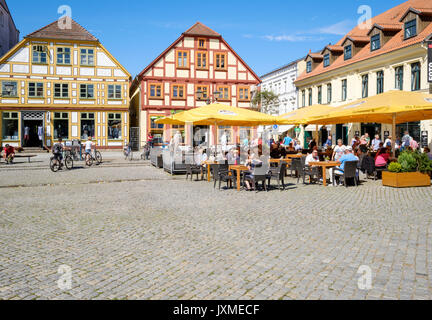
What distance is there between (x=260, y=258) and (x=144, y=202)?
5247 millimetres

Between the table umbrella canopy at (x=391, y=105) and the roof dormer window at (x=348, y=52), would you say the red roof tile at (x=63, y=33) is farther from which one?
the table umbrella canopy at (x=391, y=105)

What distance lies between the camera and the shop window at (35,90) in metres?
35.9

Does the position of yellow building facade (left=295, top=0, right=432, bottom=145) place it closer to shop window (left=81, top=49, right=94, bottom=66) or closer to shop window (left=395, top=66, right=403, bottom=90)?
shop window (left=395, top=66, right=403, bottom=90)

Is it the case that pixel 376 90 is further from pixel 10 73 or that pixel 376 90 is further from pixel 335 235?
pixel 10 73

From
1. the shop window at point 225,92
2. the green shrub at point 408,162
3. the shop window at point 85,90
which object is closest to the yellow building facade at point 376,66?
the shop window at point 225,92

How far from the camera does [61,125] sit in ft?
121

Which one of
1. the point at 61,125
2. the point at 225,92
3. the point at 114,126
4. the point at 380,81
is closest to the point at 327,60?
the point at 380,81

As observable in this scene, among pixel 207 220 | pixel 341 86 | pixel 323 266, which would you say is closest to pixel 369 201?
pixel 207 220

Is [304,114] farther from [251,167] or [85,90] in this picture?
[85,90]

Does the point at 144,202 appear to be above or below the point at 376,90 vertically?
below

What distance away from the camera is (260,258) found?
5.32 metres

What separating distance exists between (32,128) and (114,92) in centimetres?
819
